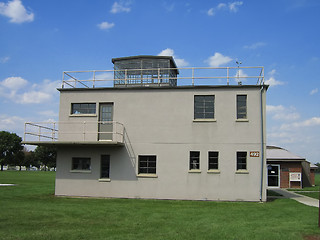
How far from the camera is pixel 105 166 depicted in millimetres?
19281

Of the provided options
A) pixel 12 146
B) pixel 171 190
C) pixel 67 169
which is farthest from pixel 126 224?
pixel 12 146

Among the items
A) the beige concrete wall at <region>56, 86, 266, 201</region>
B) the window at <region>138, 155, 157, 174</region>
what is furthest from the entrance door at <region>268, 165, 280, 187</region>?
the window at <region>138, 155, 157, 174</region>

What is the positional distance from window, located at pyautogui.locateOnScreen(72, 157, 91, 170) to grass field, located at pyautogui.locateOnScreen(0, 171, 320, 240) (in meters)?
4.53

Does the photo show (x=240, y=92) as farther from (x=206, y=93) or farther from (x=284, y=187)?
(x=284, y=187)

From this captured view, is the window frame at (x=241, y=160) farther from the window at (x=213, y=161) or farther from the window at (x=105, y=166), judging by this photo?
the window at (x=105, y=166)

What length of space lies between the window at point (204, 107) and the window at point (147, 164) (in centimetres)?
342

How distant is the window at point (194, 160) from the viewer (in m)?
18.4

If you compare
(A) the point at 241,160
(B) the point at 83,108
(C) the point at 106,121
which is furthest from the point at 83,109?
(A) the point at 241,160

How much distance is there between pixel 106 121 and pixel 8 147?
72.8 metres

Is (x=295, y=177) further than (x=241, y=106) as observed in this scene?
Yes

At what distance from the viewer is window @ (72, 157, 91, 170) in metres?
19.5

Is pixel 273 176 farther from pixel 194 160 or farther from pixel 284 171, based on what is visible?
pixel 194 160

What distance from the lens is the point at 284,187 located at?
96.2 ft

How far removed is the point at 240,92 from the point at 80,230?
472 inches
